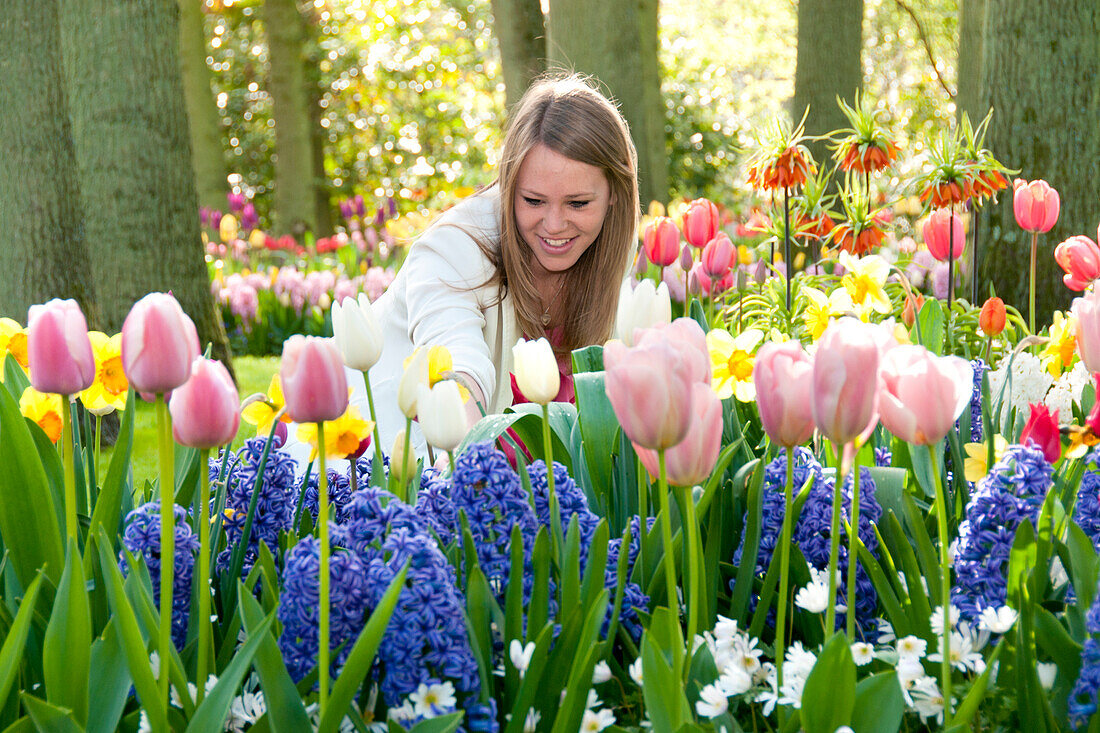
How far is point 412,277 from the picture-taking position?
8.29 ft

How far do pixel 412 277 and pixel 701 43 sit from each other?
837 inches

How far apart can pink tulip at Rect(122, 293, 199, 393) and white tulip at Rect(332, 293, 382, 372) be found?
11.7 inches

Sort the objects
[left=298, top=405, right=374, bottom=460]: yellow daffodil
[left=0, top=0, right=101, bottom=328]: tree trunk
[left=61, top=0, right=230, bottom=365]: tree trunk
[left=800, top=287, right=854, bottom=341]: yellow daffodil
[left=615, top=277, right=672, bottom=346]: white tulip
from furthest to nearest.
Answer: [left=61, top=0, right=230, bottom=365]: tree trunk
[left=0, top=0, right=101, bottom=328]: tree trunk
[left=800, top=287, right=854, bottom=341]: yellow daffodil
[left=615, top=277, right=672, bottom=346]: white tulip
[left=298, top=405, right=374, bottom=460]: yellow daffodil

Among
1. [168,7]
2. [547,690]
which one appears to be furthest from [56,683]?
[168,7]

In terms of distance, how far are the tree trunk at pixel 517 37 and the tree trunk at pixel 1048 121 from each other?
11.7 feet

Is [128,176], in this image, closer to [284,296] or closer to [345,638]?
[284,296]

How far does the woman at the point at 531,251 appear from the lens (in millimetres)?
2488

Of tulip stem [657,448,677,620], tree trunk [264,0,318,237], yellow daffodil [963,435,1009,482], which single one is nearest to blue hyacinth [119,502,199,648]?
tulip stem [657,448,677,620]

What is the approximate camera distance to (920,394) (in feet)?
2.99

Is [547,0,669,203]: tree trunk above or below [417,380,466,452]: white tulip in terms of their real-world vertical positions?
above

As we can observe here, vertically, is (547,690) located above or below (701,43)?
below

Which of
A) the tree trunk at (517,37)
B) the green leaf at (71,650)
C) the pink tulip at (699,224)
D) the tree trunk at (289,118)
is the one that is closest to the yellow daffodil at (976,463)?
the green leaf at (71,650)

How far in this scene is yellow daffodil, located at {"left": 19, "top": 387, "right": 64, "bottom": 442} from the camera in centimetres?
144

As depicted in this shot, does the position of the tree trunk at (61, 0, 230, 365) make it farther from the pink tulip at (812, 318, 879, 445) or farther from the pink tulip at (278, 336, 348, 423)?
the pink tulip at (812, 318, 879, 445)
